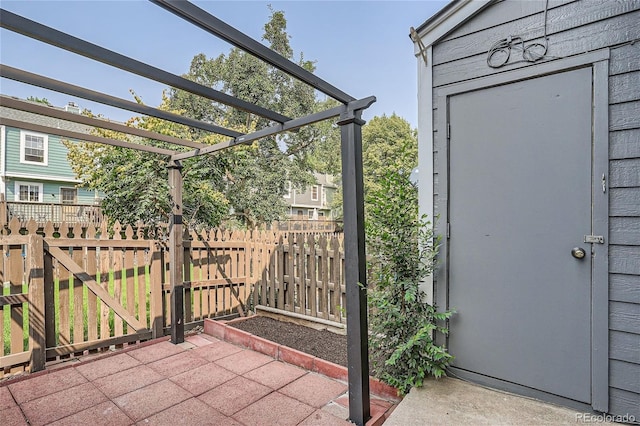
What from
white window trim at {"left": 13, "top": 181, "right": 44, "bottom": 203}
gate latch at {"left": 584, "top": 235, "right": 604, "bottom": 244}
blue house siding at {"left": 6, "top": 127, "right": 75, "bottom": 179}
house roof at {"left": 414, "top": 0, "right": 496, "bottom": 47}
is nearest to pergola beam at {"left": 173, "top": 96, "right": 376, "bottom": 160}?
house roof at {"left": 414, "top": 0, "right": 496, "bottom": 47}

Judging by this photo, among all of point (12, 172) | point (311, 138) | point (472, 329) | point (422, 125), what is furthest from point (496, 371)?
point (12, 172)

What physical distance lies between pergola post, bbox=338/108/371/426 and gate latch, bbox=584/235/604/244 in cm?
138

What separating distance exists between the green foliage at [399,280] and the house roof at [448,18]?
3.67ft

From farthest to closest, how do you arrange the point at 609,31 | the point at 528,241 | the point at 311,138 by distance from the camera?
the point at 311,138, the point at 528,241, the point at 609,31

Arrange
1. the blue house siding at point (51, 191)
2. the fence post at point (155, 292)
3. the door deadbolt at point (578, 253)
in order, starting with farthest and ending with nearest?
1. the blue house siding at point (51, 191)
2. the fence post at point (155, 292)
3. the door deadbolt at point (578, 253)

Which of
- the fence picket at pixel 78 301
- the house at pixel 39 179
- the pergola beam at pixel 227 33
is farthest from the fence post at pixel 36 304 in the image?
the house at pixel 39 179

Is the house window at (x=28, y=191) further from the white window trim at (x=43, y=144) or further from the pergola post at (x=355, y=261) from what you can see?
the pergola post at (x=355, y=261)

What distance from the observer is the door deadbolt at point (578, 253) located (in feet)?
6.46

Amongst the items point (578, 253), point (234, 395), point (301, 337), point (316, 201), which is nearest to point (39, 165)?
point (301, 337)

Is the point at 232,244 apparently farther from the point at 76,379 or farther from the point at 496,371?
the point at 496,371

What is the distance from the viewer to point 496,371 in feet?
7.35

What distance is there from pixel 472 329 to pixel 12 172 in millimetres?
15626

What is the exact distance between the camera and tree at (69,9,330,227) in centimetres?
481

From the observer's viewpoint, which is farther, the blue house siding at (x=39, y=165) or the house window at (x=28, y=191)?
the house window at (x=28, y=191)
